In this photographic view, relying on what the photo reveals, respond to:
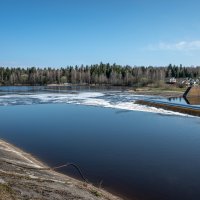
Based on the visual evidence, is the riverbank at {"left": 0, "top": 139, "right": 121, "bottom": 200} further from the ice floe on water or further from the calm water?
the ice floe on water

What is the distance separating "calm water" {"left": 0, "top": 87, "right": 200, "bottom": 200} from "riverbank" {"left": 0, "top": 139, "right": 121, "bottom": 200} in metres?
2.17

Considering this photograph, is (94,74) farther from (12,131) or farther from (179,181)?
(179,181)

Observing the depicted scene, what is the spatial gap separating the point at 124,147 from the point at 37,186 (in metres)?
13.8

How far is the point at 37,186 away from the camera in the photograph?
16344 millimetres

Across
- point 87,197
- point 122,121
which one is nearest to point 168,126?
point 122,121

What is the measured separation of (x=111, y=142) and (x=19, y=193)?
17399 mm

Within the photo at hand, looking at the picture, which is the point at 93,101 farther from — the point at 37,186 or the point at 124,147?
the point at 37,186

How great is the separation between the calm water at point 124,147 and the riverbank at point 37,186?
7.14 ft

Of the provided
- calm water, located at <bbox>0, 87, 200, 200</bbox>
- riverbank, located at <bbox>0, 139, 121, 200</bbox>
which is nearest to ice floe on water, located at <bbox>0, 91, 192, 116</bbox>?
calm water, located at <bbox>0, 87, 200, 200</bbox>

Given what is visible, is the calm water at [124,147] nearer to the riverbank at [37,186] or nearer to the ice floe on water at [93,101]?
the riverbank at [37,186]

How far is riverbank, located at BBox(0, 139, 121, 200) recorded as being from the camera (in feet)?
47.8

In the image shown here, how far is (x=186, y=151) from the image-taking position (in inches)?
1094

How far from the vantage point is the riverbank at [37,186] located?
14578 millimetres

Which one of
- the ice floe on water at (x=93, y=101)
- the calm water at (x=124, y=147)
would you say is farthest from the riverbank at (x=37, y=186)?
the ice floe on water at (x=93, y=101)
